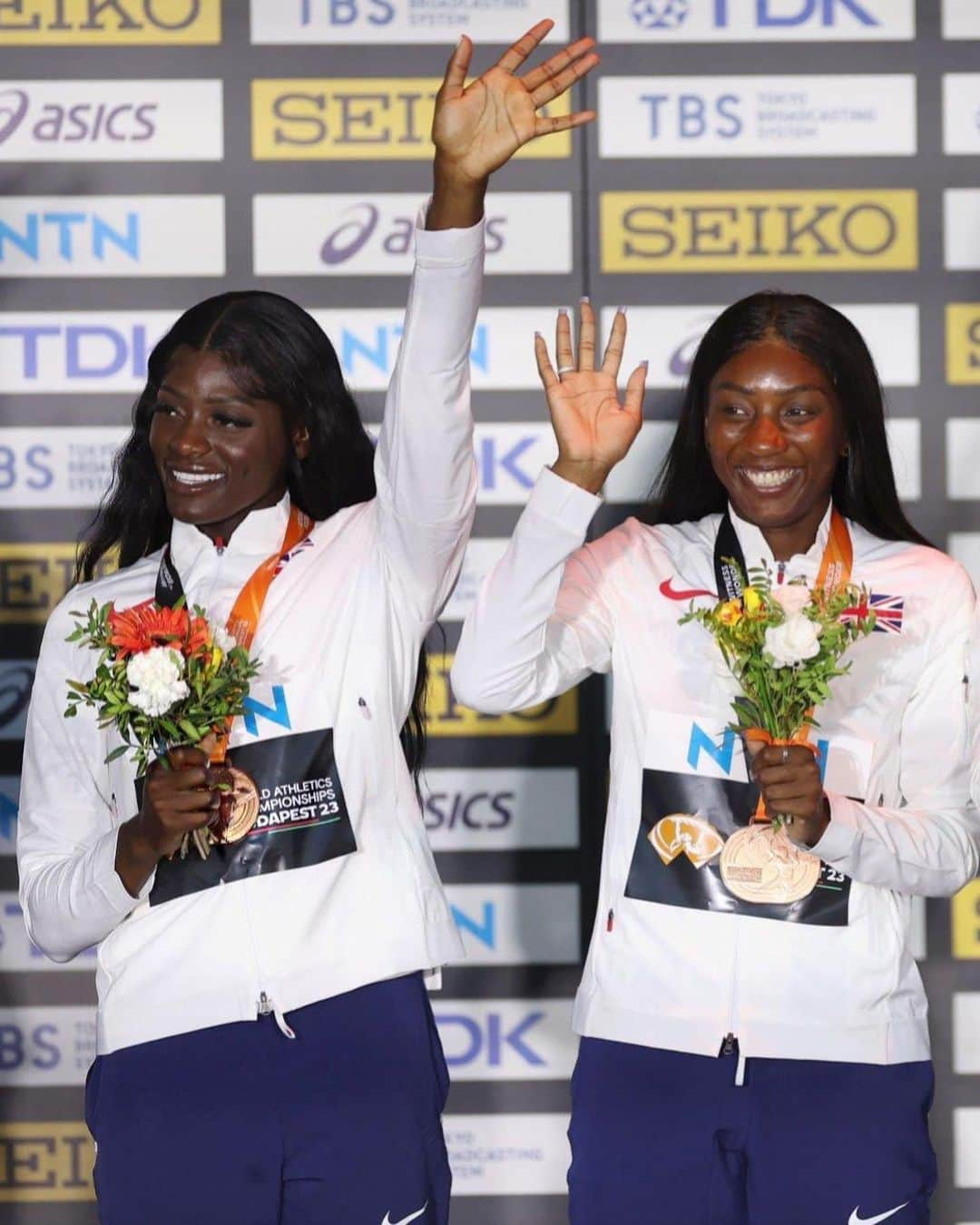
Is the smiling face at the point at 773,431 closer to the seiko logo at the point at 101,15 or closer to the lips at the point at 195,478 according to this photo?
the lips at the point at 195,478

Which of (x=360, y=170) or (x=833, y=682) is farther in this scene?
(x=360, y=170)

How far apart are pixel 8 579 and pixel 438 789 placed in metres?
1.08

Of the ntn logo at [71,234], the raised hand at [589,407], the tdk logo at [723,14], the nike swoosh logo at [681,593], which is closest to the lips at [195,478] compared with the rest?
the raised hand at [589,407]

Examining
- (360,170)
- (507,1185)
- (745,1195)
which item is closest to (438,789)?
(507,1185)

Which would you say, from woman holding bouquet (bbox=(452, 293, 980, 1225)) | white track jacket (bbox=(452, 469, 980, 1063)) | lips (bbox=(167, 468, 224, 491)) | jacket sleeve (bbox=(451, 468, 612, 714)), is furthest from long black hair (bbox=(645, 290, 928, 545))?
lips (bbox=(167, 468, 224, 491))

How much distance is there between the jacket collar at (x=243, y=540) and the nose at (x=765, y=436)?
0.70 meters

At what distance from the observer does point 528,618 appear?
2375 mm

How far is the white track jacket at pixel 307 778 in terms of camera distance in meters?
2.35

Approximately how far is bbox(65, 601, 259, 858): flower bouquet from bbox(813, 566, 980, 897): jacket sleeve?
0.84 m

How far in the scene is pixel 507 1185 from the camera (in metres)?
3.97

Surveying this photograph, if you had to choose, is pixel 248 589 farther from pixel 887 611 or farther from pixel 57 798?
pixel 887 611

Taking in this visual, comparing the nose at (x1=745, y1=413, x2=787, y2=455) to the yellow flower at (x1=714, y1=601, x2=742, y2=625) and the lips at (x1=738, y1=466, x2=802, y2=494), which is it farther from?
the yellow flower at (x1=714, y1=601, x2=742, y2=625)

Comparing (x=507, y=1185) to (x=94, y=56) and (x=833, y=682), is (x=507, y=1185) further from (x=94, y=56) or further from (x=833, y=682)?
(x=94, y=56)

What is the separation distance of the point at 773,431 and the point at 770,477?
0.07m
